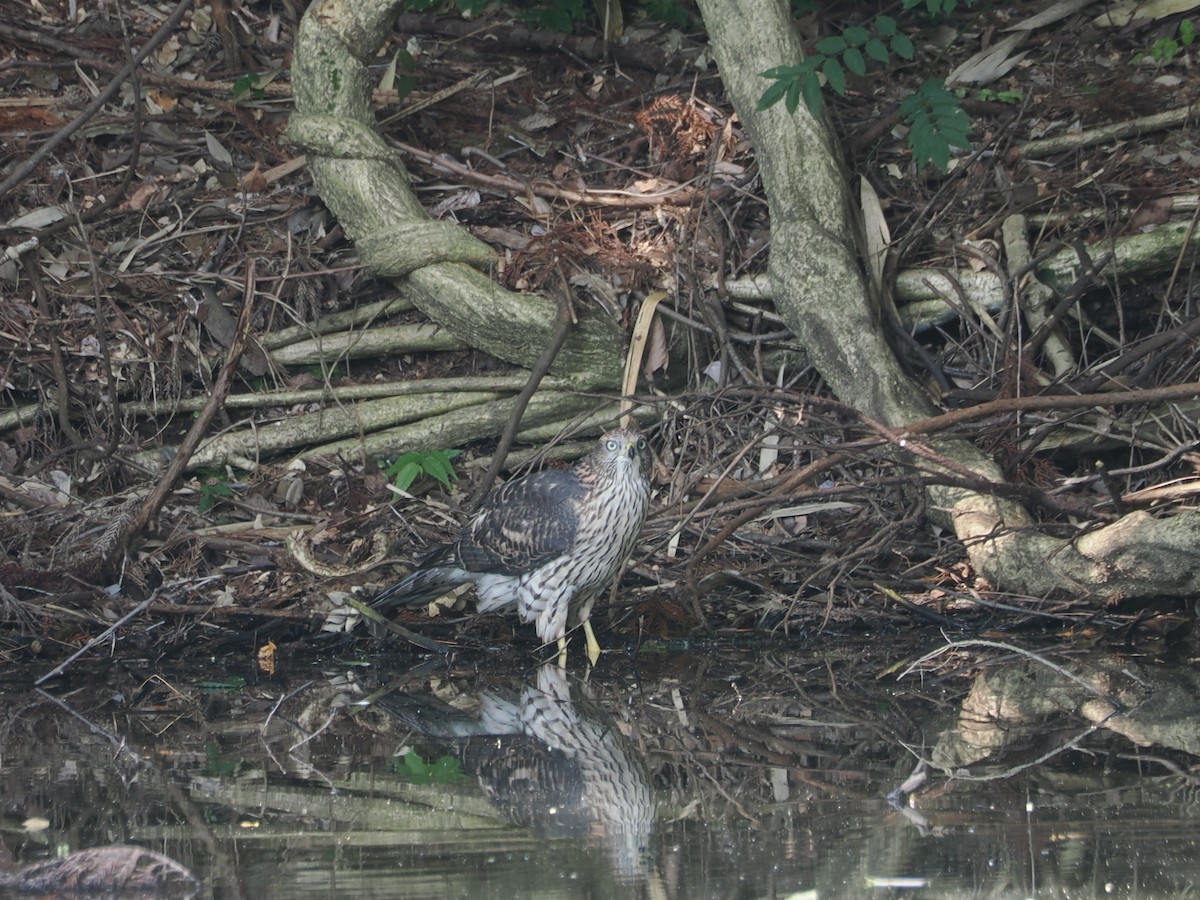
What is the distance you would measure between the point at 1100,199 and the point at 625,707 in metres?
3.90

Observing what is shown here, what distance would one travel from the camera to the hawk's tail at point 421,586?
18.2 ft

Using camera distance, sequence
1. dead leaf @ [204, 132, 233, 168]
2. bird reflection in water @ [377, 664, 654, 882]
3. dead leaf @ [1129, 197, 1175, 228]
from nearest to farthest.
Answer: bird reflection in water @ [377, 664, 654, 882], dead leaf @ [1129, 197, 1175, 228], dead leaf @ [204, 132, 233, 168]

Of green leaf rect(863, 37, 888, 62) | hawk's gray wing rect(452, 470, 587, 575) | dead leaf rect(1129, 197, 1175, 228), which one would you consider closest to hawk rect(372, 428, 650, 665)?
hawk's gray wing rect(452, 470, 587, 575)

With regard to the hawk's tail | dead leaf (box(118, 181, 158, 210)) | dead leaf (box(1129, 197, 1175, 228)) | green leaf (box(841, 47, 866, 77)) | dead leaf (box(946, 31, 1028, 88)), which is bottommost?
the hawk's tail

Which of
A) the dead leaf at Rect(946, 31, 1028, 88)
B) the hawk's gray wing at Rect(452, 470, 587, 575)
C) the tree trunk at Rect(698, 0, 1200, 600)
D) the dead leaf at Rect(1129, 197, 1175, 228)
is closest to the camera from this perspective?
the tree trunk at Rect(698, 0, 1200, 600)

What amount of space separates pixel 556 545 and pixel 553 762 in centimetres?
160

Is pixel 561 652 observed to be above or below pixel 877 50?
below

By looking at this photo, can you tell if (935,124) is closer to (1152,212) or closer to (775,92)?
(775,92)

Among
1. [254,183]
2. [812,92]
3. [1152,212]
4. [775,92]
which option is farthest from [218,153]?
[1152,212]

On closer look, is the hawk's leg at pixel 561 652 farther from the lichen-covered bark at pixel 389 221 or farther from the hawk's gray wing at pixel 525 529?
the lichen-covered bark at pixel 389 221

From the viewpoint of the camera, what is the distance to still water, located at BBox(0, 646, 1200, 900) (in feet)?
10.1

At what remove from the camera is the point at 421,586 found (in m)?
5.63

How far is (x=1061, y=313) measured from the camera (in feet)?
20.0

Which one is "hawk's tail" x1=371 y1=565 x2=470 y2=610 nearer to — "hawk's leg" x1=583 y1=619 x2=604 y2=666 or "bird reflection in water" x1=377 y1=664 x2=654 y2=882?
"hawk's leg" x1=583 y1=619 x2=604 y2=666
